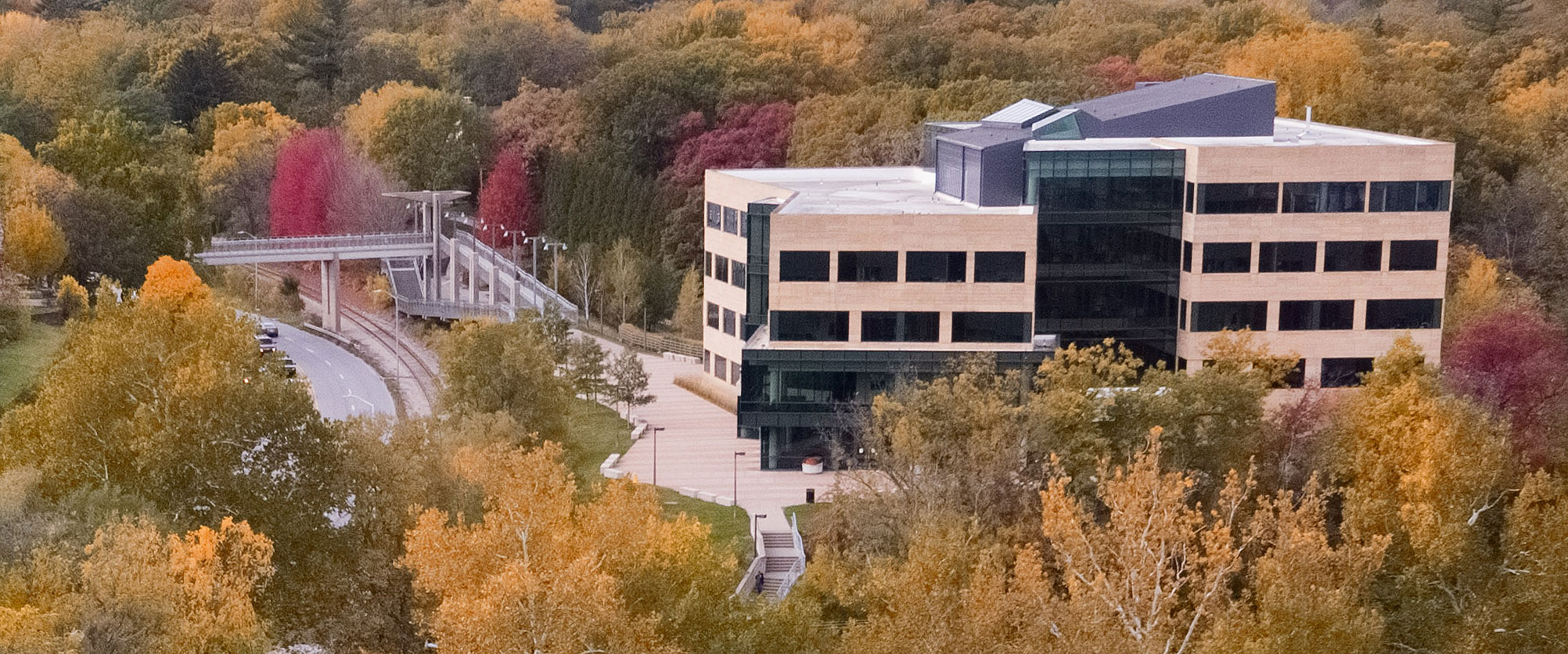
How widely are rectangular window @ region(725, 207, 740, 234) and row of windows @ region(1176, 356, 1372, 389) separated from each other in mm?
15785

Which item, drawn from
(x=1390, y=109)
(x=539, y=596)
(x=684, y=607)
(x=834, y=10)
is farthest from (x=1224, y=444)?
(x=834, y=10)

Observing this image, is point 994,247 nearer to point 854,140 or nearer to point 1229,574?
point 1229,574

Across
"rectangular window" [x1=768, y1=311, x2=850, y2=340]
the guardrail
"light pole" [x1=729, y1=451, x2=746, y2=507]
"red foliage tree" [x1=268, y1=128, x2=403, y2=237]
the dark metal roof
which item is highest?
the dark metal roof

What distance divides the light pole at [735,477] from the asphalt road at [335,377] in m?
13.0

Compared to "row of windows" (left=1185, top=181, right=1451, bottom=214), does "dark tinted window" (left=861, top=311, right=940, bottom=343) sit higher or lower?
lower

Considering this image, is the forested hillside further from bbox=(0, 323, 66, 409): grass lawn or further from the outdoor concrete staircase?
the outdoor concrete staircase

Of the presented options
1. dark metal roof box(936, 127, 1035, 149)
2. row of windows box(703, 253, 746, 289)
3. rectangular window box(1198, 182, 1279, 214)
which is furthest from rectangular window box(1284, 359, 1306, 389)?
row of windows box(703, 253, 746, 289)

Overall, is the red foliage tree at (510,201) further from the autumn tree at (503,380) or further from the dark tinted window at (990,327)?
the dark tinted window at (990,327)

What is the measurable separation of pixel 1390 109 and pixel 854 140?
24342 mm

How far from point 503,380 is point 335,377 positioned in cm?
2107

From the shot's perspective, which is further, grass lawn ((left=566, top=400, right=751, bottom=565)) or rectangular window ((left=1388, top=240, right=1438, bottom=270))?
rectangular window ((left=1388, top=240, right=1438, bottom=270))

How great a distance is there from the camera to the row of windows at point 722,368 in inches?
2618

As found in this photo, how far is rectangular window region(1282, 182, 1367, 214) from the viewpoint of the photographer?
57.7m

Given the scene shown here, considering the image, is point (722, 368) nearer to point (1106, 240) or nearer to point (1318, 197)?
point (1106, 240)
